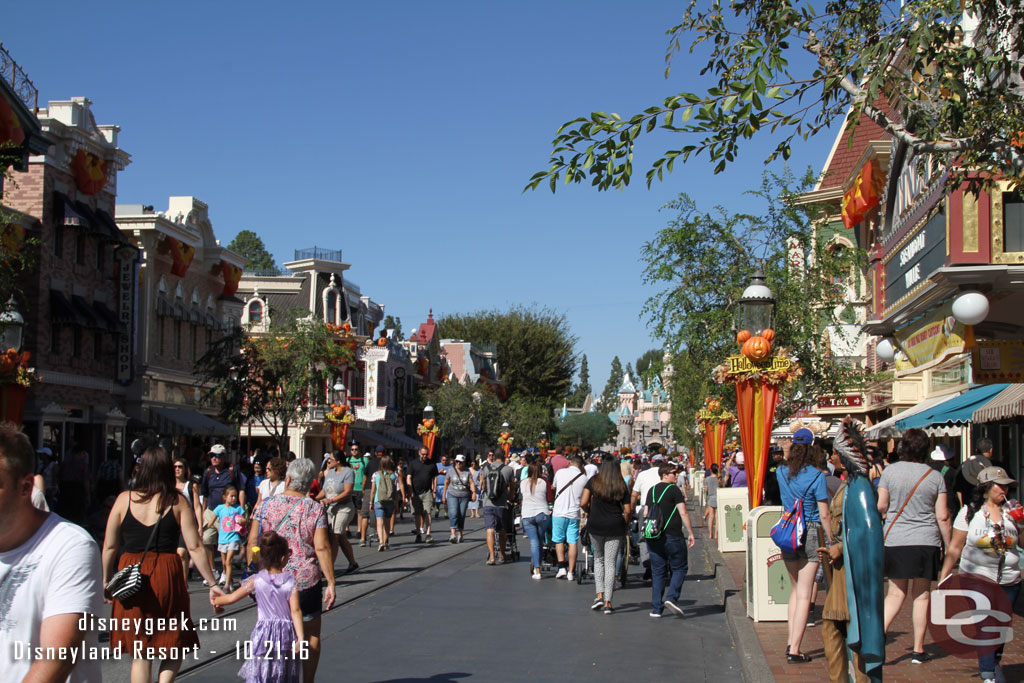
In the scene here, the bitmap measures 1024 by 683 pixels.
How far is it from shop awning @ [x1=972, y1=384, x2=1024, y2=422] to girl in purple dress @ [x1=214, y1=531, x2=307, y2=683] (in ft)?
35.4

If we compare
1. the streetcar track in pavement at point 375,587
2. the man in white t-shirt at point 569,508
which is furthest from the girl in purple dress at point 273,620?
the man in white t-shirt at point 569,508

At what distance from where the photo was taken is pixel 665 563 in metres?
11.8

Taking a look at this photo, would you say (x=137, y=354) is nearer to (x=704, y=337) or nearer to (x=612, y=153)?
(x=704, y=337)

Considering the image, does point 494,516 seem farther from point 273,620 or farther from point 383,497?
point 273,620

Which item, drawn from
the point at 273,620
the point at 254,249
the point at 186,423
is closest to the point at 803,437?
the point at 273,620

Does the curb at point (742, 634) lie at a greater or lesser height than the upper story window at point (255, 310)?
lesser

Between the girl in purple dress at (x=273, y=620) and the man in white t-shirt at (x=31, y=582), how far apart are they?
279 centimetres

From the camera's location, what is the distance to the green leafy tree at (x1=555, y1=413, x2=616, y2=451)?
123 meters

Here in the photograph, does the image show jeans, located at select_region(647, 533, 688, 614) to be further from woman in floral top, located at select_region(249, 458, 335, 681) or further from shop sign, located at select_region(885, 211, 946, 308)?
shop sign, located at select_region(885, 211, 946, 308)

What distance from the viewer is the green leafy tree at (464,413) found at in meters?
62.1

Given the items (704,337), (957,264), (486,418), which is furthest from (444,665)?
(486,418)

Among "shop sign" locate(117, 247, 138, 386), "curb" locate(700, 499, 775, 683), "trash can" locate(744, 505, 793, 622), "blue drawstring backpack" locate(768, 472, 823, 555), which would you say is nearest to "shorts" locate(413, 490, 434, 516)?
"curb" locate(700, 499, 775, 683)

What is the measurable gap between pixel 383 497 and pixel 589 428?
360 ft

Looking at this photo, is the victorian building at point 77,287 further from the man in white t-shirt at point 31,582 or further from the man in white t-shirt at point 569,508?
the man in white t-shirt at point 31,582
